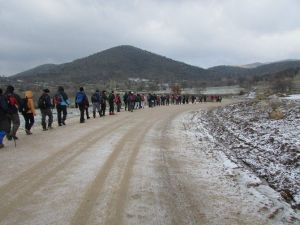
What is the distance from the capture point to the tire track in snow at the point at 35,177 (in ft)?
23.3

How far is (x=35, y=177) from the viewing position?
875 cm

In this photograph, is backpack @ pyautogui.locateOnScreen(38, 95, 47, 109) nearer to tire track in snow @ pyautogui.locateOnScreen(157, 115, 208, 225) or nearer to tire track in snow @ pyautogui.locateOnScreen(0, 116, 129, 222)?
tire track in snow @ pyautogui.locateOnScreen(0, 116, 129, 222)

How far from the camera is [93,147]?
1280cm

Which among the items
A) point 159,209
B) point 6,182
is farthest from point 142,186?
point 6,182

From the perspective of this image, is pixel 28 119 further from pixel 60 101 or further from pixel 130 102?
pixel 130 102

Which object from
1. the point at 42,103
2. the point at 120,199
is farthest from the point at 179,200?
the point at 42,103

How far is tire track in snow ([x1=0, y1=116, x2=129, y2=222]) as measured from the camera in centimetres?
709

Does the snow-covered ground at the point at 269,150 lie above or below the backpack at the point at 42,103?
below

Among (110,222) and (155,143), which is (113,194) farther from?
(155,143)

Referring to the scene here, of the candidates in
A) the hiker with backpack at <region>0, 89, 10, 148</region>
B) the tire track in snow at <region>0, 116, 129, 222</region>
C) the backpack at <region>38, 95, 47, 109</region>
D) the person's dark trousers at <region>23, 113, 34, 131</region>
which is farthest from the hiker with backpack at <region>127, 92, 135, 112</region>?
the hiker with backpack at <region>0, 89, 10, 148</region>

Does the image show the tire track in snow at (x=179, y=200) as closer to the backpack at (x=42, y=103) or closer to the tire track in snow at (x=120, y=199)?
the tire track in snow at (x=120, y=199)

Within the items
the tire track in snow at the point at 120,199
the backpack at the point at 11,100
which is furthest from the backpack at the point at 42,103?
the tire track in snow at the point at 120,199

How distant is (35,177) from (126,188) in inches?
81.3

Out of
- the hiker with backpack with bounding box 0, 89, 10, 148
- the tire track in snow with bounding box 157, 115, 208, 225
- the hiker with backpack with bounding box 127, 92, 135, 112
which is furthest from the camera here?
the hiker with backpack with bounding box 127, 92, 135, 112
